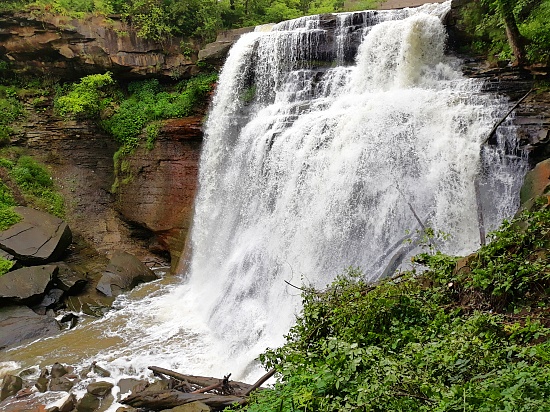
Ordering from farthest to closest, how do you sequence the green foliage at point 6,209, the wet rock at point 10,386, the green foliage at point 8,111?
1. the green foliage at point 8,111
2. the green foliage at point 6,209
3. the wet rock at point 10,386

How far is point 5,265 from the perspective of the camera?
11594mm

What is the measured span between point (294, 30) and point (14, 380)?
1216cm

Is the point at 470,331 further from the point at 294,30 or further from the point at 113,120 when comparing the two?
the point at 113,120

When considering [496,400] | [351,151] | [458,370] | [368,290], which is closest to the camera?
[496,400]

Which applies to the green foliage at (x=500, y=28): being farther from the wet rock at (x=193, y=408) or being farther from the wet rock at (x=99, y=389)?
the wet rock at (x=99, y=389)

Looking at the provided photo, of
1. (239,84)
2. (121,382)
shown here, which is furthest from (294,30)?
(121,382)

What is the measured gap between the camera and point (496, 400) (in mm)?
2795

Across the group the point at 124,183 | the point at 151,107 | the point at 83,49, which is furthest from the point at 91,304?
the point at 83,49

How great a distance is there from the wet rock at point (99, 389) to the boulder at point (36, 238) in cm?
595

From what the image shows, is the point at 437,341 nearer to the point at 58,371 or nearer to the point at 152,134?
the point at 58,371

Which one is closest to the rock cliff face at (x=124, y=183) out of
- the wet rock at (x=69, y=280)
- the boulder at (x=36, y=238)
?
the boulder at (x=36, y=238)

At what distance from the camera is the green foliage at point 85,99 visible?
14977 mm

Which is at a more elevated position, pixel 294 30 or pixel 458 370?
pixel 294 30

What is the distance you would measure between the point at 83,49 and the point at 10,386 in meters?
11.7
